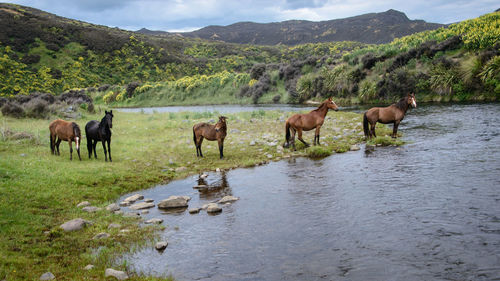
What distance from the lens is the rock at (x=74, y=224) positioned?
25.0ft

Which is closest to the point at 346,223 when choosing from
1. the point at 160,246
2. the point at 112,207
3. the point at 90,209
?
the point at 160,246

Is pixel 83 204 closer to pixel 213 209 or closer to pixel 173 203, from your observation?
pixel 173 203

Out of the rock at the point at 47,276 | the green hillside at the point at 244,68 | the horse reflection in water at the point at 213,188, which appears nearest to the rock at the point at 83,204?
the horse reflection in water at the point at 213,188

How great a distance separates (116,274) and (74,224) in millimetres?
2928

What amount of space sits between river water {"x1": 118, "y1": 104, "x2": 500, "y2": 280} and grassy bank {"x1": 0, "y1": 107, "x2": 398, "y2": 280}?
2.93ft

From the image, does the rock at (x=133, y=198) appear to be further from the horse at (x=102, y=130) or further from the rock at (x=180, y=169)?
the horse at (x=102, y=130)

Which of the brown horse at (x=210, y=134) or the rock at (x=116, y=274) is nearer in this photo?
the rock at (x=116, y=274)

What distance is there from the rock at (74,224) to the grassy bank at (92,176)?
0.58 feet

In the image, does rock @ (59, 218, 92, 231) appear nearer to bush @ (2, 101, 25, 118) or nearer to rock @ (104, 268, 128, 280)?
rock @ (104, 268, 128, 280)

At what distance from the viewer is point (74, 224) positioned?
7.75m

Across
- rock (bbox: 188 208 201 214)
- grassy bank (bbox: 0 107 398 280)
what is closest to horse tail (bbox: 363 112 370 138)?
grassy bank (bbox: 0 107 398 280)

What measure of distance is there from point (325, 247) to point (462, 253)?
2.32 meters

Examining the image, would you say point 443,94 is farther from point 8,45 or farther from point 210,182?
point 8,45

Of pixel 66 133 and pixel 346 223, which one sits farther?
pixel 66 133
